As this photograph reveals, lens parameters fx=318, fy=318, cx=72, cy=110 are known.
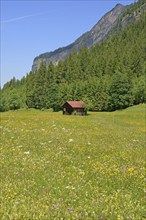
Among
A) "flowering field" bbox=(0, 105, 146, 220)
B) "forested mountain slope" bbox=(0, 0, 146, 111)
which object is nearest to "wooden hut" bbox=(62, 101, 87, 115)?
"forested mountain slope" bbox=(0, 0, 146, 111)

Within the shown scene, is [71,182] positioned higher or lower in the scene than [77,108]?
lower

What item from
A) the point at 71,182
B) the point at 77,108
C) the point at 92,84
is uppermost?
the point at 92,84

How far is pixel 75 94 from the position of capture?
163 m

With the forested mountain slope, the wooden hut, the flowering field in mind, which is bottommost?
A: the flowering field

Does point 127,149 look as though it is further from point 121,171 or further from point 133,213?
point 133,213

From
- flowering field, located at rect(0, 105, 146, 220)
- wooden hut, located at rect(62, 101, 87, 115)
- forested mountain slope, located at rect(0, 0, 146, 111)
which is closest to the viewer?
flowering field, located at rect(0, 105, 146, 220)

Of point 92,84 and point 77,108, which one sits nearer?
point 77,108

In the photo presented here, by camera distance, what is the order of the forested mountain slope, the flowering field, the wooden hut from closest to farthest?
the flowering field, the wooden hut, the forested mountain slope

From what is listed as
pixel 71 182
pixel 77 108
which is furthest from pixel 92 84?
pixel 71 182

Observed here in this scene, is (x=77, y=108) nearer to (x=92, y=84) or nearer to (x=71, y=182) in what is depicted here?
(x=92, y=84)

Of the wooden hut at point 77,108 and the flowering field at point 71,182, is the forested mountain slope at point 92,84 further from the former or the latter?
the flowering field at point 71,182

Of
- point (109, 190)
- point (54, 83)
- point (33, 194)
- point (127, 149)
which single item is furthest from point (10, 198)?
point (54, 83)

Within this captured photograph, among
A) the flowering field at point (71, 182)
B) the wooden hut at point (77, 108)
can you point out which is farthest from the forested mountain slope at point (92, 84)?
the flowering field at point (71, 182)

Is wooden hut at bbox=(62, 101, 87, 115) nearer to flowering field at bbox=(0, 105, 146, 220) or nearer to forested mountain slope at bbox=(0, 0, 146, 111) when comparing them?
forested mountain slope at bbox=(0, 0, 146, 111)
